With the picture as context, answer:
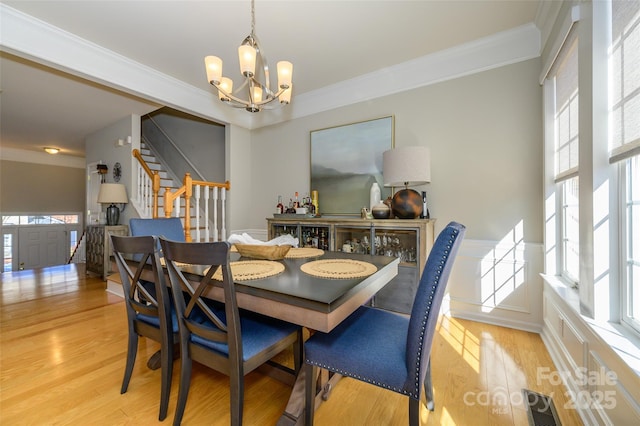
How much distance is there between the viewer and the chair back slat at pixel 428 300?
1014 millimetres

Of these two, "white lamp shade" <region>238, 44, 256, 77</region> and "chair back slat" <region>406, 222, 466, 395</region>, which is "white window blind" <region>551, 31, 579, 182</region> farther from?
"white lamp shade" <region>238, 44, 256, 77</region>

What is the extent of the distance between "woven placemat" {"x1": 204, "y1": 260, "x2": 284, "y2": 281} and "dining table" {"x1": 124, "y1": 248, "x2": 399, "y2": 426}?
0.04 feet

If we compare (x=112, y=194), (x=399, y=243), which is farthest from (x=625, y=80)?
(x=112, y=194)

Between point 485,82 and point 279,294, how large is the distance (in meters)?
2.77

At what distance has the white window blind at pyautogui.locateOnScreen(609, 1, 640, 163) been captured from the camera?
1.10 meters

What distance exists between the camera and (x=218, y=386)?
5.35 feet

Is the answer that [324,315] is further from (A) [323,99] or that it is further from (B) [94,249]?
(B) [94,249]

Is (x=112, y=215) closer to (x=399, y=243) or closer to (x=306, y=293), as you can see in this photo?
(x=399, y=243)

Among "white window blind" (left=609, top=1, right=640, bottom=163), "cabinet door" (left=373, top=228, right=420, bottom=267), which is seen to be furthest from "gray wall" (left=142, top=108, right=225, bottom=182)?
"white window blind" (left=609, top=1, right=640, bottom=163)

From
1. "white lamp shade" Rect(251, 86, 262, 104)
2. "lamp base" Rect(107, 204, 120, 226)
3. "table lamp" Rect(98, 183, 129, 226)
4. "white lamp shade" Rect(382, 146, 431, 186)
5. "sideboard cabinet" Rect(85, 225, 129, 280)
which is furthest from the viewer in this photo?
"lamp base" Rect(107, 204, 120, 226)

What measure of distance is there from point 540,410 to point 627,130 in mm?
1459

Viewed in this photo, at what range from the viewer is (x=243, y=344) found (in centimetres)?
121

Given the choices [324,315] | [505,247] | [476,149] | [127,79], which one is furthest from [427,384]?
[127,79]

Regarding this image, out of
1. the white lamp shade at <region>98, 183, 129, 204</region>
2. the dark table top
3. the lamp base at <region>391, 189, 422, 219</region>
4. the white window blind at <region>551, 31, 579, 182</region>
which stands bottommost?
the dark table top
